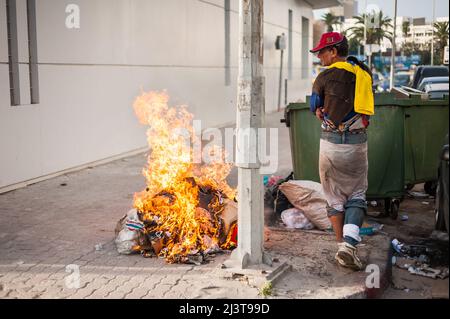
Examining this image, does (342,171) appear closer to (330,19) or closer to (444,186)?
(444,186)

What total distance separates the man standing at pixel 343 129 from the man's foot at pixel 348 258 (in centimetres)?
3

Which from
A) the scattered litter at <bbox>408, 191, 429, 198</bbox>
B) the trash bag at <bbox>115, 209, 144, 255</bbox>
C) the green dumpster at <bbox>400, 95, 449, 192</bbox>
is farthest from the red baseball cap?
the scattered litter at <bbox>408, 191, 429, 198</bbox>

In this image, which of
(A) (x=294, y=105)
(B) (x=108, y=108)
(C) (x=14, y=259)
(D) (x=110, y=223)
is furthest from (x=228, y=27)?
(C) (x=14, y=259)

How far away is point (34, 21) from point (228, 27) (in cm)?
885

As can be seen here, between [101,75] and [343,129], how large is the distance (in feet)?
20.4

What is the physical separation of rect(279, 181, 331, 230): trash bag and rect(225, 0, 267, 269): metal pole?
4.70 ft

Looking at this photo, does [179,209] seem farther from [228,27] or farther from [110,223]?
[228,27]

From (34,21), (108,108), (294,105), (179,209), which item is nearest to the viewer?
(179,209)

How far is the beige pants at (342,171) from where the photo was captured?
4766 millimetres

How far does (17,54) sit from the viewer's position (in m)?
7.68

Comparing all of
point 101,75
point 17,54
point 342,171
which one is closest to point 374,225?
point 342,171

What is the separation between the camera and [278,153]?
453 inches

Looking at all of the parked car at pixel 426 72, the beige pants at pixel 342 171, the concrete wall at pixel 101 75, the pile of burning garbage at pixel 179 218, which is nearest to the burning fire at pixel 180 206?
the pile of burning garbage at pixel 179 218

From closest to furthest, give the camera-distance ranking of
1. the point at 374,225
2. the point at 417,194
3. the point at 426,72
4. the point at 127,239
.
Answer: the point at 127,239 → the point at 374,225 → the point at 417,194 → the point at 426,72
